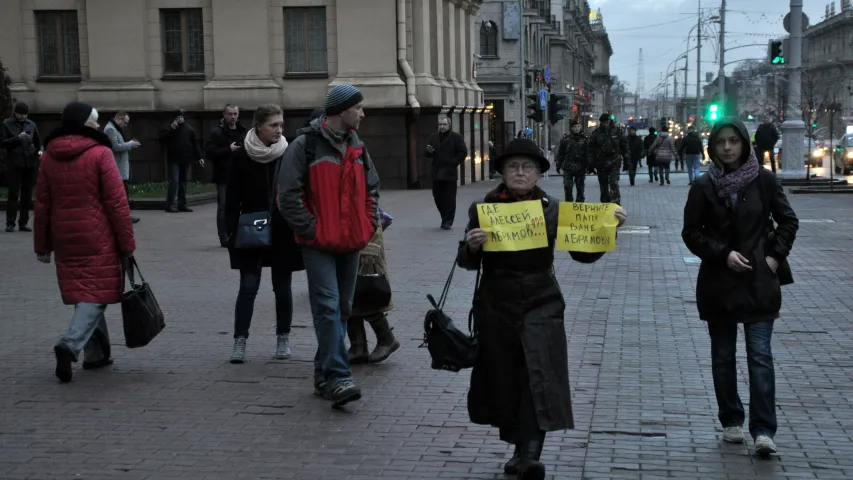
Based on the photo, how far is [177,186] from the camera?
74.6 feet

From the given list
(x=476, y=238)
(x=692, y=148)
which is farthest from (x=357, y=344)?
(x=692, y=148)

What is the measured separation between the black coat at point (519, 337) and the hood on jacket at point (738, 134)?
3.24 feet

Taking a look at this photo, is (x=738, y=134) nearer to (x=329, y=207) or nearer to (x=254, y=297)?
(x=329, y=207)

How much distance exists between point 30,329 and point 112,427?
3.50 metres

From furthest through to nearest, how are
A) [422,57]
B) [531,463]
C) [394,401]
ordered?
[422,57] < [394,401] < [531,463]

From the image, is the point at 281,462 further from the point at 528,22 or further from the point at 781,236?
the point at 528,22

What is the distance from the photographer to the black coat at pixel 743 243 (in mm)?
6395

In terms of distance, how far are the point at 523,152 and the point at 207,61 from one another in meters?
25.4

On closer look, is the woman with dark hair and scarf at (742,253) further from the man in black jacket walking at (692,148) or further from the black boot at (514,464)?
the man in black jacket walking at (692,148)

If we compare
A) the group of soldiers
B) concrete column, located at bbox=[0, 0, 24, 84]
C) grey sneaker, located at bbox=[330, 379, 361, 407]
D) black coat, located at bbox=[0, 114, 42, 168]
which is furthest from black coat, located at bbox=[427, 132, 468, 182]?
concrete column, located at bbox=[0, 0, 24, 84]

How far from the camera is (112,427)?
7051mm

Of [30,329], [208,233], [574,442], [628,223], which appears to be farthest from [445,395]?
[628,223]

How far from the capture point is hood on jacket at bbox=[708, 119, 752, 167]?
21.0ft

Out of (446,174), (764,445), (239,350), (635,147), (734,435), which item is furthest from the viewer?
(635,147)
